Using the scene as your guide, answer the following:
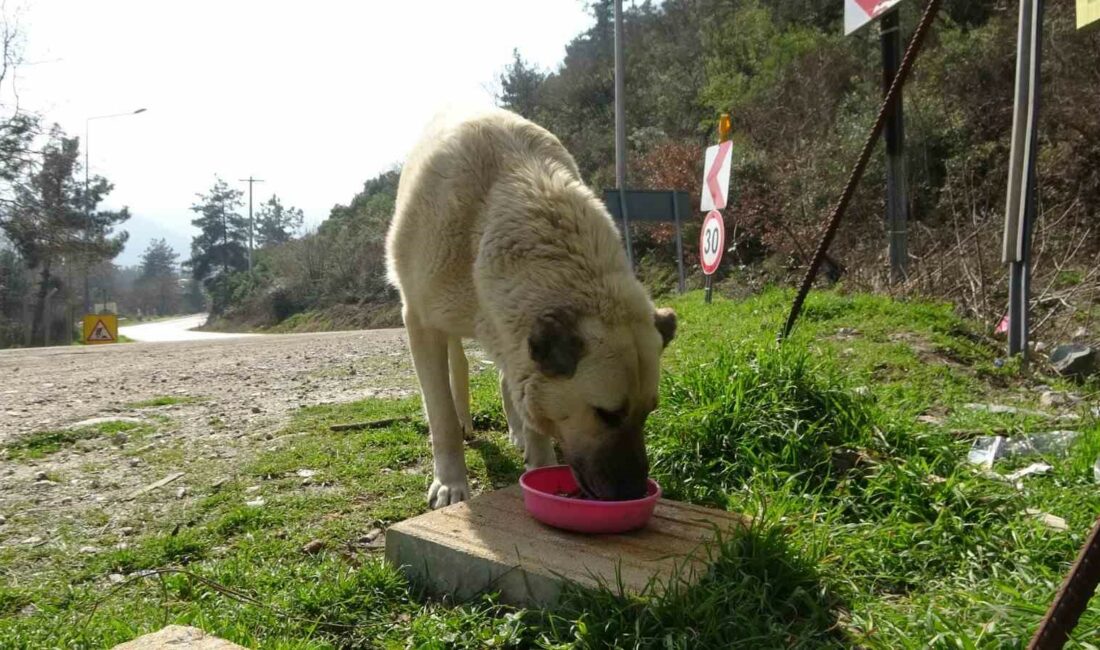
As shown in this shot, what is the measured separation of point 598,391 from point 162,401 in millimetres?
4599

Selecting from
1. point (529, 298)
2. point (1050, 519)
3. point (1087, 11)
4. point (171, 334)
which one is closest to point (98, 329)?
point (171, 334)

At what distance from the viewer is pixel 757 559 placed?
2277mm

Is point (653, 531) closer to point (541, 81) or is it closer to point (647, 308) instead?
point (647, 308)

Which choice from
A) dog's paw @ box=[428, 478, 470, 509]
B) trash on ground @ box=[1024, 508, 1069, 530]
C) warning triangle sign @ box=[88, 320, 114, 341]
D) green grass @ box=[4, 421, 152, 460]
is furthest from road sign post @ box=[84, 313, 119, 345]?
trash on ground @ box=[1024, 508, 1069, 530]

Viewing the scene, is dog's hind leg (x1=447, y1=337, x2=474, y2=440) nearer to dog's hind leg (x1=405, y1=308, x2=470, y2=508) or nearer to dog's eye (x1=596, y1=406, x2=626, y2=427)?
dog's hind leg (x1=405, y1=308, x2=470, y2=508)

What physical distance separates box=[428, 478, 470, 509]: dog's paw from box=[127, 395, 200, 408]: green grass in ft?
11.2

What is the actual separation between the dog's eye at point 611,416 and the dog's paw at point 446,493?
956mm

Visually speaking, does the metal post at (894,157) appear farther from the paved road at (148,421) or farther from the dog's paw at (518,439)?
the paved road at (148,421)

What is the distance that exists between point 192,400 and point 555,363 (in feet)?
14.6

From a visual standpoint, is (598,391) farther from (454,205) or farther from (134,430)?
(134,430)

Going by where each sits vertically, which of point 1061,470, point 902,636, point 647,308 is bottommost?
point 902,636

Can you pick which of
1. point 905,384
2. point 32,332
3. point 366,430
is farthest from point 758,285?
point 32,332

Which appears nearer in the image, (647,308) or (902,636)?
(902,636)

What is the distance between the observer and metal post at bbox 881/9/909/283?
279 inches
